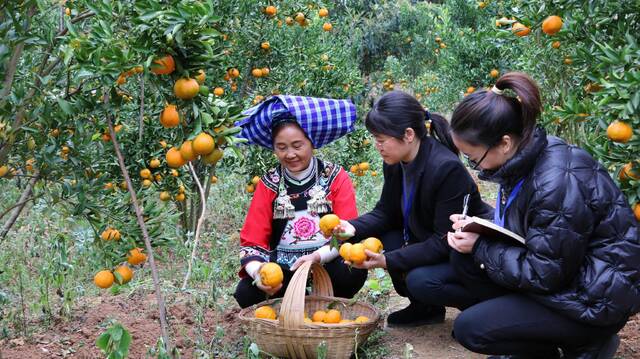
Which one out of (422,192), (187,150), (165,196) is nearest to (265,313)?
(422,192)

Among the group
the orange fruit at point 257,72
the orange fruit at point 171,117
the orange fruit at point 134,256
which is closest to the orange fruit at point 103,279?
the orange fruit at point 134,256

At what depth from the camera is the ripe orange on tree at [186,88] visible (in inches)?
91.7

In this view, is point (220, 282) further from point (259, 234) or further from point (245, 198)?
point (245, 198)

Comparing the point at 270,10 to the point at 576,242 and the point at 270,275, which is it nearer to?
the point at 270,275

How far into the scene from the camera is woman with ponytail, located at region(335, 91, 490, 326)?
312cm

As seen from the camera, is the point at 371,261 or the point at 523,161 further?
the point at 371,261

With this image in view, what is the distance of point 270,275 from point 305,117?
75cm

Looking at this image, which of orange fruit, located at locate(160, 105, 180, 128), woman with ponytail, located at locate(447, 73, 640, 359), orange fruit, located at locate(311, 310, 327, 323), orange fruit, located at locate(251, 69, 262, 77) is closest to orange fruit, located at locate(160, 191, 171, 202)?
orange fruit, located at locate(251, 69, 262, 77)

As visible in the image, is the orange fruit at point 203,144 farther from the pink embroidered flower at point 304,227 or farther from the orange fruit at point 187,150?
the pink embroidered flower at point 304,227

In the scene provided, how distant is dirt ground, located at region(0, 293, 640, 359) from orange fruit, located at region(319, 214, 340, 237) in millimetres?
641

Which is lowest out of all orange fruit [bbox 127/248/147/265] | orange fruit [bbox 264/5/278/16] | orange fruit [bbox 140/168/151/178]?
orange fruit [bbox 127/248/147/265]

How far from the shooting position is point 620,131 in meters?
2.39

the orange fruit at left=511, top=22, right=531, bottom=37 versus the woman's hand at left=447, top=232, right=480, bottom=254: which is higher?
the orange fruit at left=511, top=22, right=531, bottom=37

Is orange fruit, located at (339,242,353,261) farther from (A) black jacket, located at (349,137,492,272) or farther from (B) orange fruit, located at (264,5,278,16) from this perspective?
(B) orange fruit, located at (264,5,278,16)
